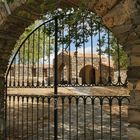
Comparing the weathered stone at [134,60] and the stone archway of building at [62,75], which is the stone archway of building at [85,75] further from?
the weathered stone at [134,60]

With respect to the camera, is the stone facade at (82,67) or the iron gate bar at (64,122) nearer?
the iron gate bar at (64,122)

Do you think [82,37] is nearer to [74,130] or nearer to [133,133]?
[133,133]

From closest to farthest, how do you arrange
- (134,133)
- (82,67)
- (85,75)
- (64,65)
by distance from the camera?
(134,133)
(64,65)
(85,75)
(82,67)

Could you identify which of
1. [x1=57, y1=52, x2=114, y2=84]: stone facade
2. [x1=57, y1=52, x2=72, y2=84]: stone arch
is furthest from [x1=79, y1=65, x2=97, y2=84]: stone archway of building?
[x1=57, y1=52, x2=72, y2=84]: stone arch

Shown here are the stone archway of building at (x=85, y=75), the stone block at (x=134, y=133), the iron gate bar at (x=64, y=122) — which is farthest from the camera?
the stone archway of building at (x=85, y=75)

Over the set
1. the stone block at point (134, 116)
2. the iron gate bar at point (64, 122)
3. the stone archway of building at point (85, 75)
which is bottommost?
the iron gate bar at point (64, 122)

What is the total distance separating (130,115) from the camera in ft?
10.1

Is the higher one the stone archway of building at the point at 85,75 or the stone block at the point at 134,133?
the stone archway of building at the point at 85,75

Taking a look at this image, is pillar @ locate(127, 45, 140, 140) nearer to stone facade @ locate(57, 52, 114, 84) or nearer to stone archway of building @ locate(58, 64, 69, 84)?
stone facade @ locate(57, 52, 114, 84)

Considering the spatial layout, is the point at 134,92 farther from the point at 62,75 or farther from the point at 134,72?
the point at 62,75

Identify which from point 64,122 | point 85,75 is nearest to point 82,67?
point 85,75

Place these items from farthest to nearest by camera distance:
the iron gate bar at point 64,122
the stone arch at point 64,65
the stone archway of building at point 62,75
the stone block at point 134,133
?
the stone archway of building at point 62,75 → the stone arch at point 64,65 → the iron gate bar at point 64,122 → the stone block at point 134,133

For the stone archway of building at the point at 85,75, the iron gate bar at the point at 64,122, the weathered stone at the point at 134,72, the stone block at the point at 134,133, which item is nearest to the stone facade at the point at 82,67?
the stone archway of building at the point at 85,75

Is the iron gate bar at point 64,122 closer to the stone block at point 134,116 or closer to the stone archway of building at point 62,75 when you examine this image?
the stone archway of building at point 62,75
